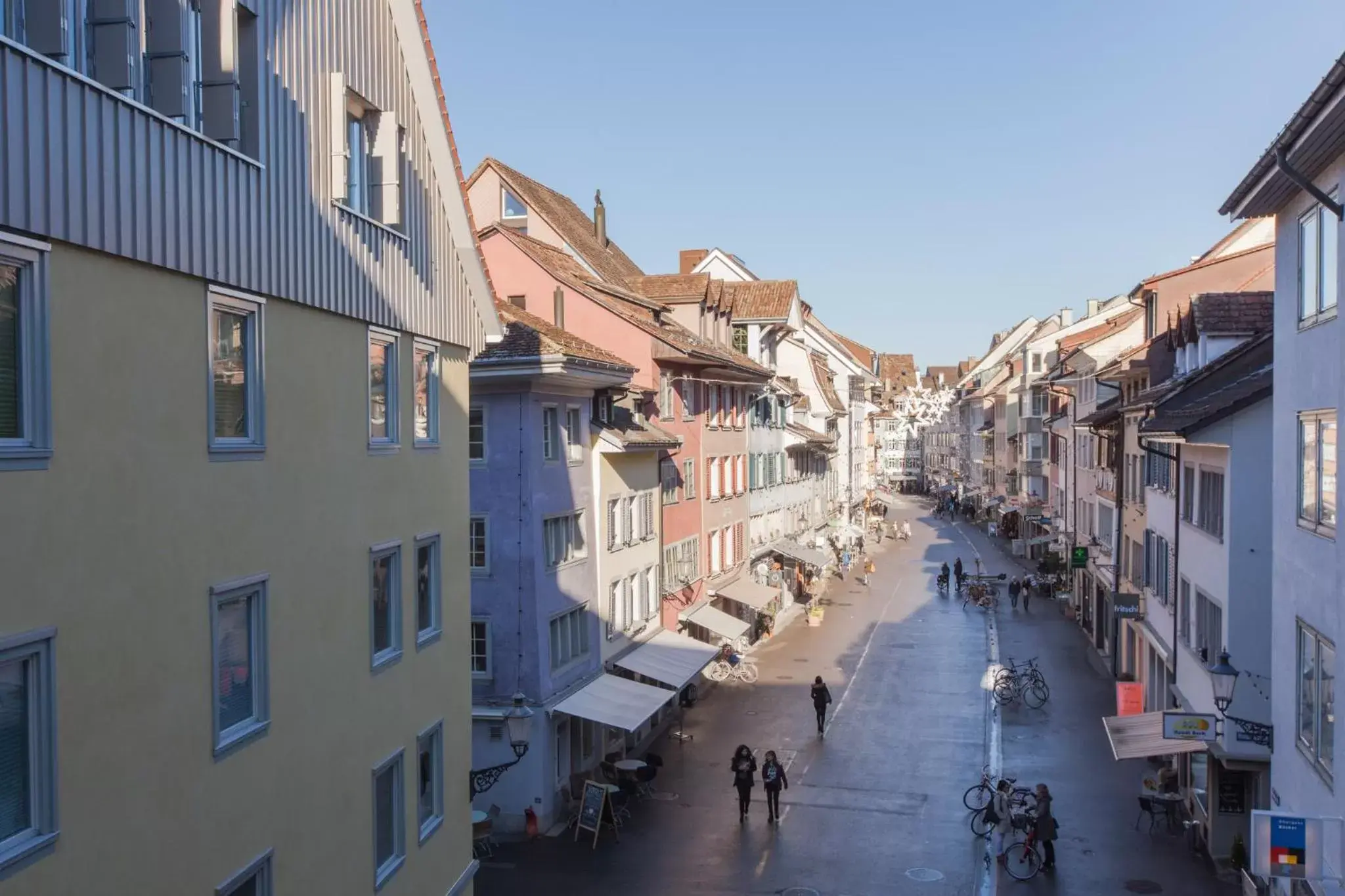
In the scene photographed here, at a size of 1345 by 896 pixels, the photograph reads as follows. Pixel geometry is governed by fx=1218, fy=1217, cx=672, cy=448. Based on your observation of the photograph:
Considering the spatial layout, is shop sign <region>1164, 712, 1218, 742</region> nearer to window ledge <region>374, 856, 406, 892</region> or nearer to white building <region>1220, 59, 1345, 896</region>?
white building <region>1220, 59, 1345, 896</region>

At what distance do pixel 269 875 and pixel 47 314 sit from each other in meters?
5.65

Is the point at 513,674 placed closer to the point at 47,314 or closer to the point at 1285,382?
the point at 1285,382

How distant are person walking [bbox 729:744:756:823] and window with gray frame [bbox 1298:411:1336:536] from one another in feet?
45.1

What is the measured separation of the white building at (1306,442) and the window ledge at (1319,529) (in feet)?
0.07

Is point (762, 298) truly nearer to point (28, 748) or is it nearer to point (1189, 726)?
point (1189, 726)

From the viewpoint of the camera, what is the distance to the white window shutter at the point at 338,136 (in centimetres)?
1186

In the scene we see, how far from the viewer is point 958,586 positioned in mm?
60031

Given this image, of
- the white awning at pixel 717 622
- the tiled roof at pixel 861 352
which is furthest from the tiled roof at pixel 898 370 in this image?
the white awning at pixel 717 622

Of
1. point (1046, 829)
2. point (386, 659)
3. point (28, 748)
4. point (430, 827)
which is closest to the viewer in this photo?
point (28, 748)

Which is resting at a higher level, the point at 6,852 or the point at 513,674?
the point at 6,852

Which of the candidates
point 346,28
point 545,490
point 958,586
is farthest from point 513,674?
point 958,586

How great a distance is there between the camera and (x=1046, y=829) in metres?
21.7

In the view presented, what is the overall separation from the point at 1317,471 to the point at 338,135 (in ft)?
34.7

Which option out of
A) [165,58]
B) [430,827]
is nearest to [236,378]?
[165,58]
